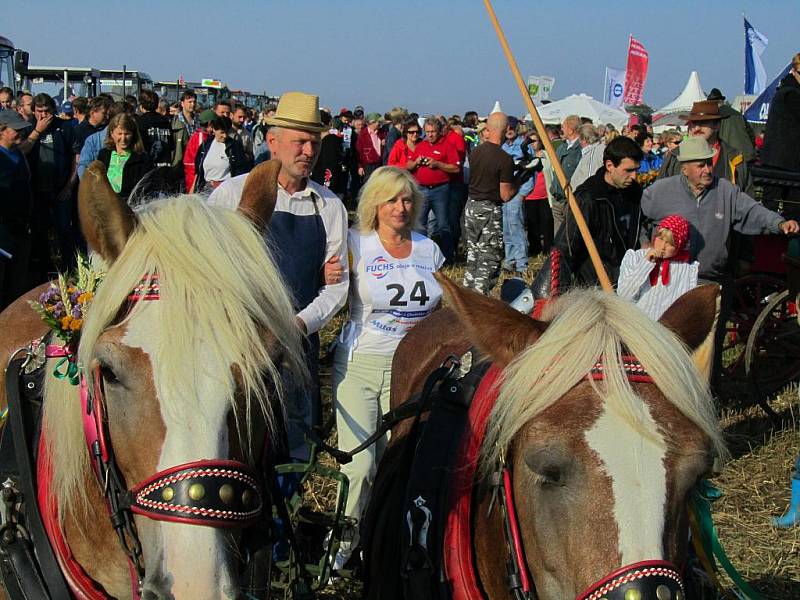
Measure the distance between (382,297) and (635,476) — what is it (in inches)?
91.9

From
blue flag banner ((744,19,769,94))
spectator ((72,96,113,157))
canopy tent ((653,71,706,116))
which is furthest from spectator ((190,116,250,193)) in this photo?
canopy tent ((653,71,706,116))

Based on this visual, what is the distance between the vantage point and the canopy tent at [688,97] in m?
27.1

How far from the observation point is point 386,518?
114 inches

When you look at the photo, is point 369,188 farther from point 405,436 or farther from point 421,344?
point 405,436

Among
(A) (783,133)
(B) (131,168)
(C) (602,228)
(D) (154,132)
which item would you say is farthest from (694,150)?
(D) (154,132)

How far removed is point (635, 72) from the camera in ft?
78.7

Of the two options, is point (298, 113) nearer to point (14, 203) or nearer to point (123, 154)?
point (14, 203)

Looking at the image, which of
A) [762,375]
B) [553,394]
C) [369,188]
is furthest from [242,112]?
[553,394]

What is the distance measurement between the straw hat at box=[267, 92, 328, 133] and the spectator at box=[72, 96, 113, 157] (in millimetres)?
8293

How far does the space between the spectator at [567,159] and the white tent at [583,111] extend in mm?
10394

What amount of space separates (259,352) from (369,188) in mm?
2373

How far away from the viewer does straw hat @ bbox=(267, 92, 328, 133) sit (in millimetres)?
3459

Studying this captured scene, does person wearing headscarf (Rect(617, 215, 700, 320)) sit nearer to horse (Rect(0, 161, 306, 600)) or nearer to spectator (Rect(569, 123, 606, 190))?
horse (Rect(0, 161, 306, 600))

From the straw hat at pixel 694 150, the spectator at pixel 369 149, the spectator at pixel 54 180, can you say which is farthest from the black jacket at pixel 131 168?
the spectator at pixel 369 149
